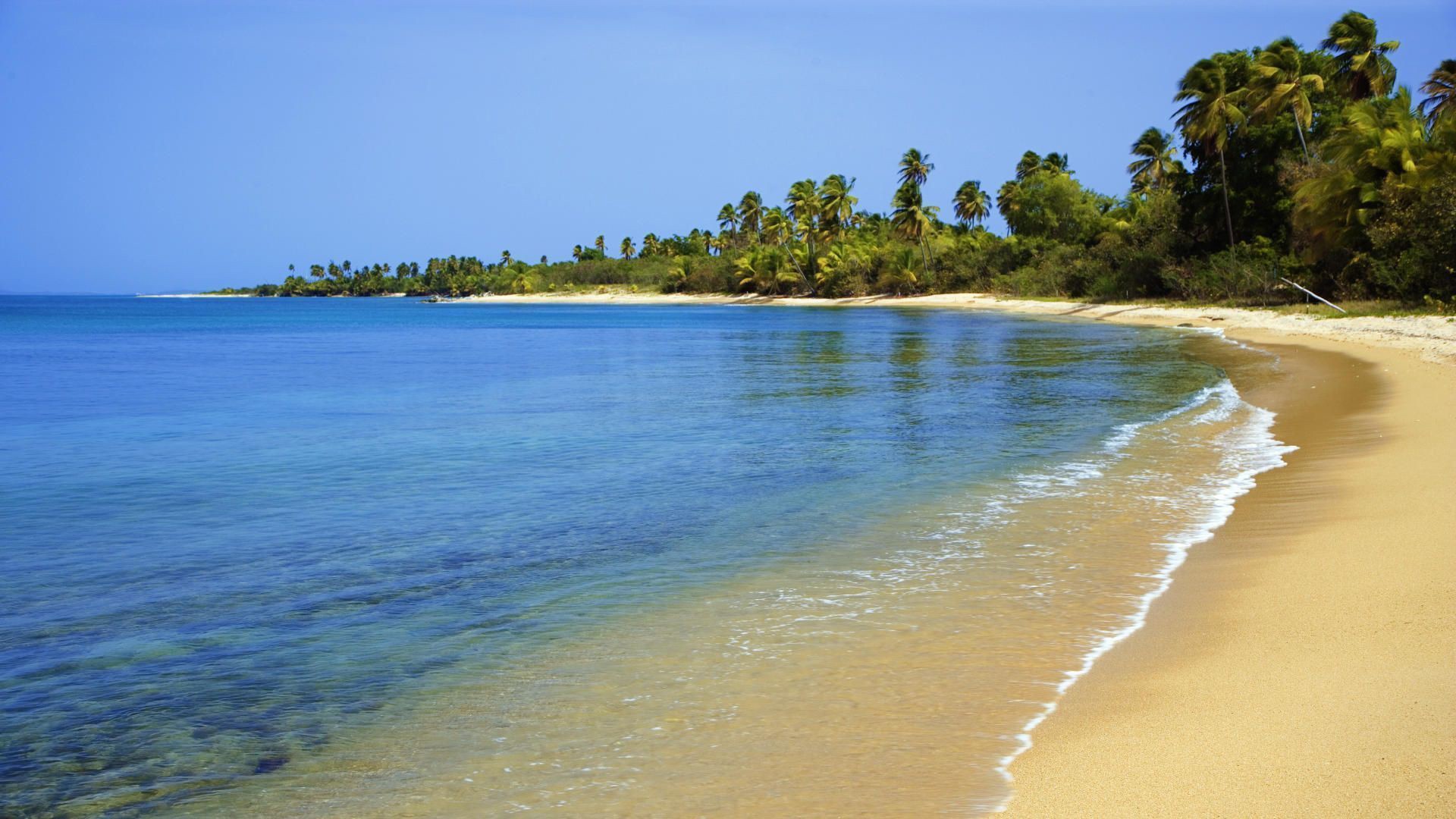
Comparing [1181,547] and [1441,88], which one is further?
[1441,88]

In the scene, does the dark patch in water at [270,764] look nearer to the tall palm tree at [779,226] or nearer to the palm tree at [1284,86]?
the palm tree at [1284,86]

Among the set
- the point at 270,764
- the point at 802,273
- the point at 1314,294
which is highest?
the point at 802,273

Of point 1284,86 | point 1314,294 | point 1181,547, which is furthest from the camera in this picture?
point 1284,86

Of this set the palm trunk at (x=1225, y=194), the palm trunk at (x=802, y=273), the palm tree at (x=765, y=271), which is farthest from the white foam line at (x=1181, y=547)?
the palm tree at (x=765, y=271)

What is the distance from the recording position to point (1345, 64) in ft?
168

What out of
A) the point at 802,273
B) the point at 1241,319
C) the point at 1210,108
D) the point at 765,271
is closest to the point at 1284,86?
the point at 1210,108

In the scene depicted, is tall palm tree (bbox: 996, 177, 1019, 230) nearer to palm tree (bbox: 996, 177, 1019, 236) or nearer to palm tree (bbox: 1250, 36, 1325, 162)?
palm tree (bbox: 996, 177, 1019, 236)

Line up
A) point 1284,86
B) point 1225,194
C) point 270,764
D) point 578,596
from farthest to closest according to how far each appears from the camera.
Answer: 1. point 1225,194
2. point 1284,86
3. point 578,596
4. point 270,764

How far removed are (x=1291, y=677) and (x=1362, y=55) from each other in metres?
55.2

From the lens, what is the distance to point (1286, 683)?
5.25 meters

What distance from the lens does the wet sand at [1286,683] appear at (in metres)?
4.12

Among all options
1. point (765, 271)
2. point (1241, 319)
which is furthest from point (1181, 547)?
point (765, 271)

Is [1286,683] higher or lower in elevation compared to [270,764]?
higher

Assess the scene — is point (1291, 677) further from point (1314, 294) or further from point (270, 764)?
point (1314, 294)
